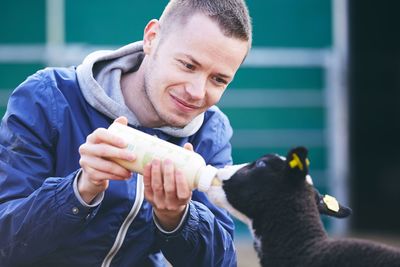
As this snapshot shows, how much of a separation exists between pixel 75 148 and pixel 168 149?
21.6 inches

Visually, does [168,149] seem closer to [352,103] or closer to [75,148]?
[75,148]

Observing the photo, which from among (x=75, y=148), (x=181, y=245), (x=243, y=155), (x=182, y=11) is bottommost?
(x=243, y=155)

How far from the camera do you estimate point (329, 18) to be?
8648 mm

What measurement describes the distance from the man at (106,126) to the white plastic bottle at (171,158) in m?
0.16

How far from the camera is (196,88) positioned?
9.96 ft

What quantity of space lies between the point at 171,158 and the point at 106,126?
0.58m

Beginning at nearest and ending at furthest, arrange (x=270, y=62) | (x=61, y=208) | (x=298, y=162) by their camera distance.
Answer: (x=298, y=162) < (x=61, y=208) < (x=270, y=62)

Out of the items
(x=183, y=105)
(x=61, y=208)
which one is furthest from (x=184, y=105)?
(x=61, y=208)

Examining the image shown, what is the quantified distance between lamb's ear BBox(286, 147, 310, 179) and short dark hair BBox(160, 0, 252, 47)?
2.22 feet

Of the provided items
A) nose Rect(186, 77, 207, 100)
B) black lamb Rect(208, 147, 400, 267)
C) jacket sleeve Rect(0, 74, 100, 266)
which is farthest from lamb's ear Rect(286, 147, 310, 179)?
jacket sleeve Rect(0, 74, 100, 266)

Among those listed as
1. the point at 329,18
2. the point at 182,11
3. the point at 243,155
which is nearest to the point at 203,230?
the point at 182,11

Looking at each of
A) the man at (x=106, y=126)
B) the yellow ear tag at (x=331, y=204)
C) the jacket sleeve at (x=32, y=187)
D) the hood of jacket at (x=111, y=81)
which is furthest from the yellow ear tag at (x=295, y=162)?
the hood of jacket at (x=111, y=81)

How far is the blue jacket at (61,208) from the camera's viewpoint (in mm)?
2967

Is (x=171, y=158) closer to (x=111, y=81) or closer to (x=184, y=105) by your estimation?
(x=184, y=105)
